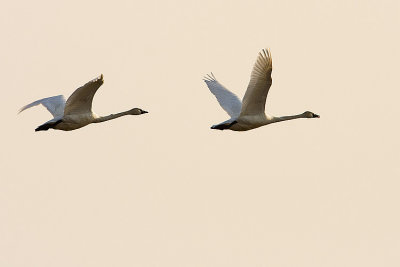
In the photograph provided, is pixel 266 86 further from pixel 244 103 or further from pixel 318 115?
pixel 318 115

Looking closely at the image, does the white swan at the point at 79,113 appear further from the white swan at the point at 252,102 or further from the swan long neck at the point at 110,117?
the white swan at the point at 252,102

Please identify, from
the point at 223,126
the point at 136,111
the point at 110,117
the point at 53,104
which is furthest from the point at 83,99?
the point at 223,126

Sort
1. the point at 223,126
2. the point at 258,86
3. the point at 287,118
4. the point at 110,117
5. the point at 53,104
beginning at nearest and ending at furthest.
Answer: the point at 258,86 → the point at 223,126 → the point at 110,117 → the point at 287,118 → the point at 53,104

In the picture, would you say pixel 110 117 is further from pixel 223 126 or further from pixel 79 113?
pixel 223 126

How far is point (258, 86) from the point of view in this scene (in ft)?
144

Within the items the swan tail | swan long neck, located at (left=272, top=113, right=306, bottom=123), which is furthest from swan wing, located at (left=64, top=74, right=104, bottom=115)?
swan long neck, located at (left=272, top=113, right=306, bottom=123)

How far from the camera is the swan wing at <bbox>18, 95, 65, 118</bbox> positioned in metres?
48.6

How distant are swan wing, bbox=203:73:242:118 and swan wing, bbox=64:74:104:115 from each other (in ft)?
18.3

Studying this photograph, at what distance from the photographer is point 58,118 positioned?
45.9 meters

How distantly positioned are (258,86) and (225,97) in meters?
5.99

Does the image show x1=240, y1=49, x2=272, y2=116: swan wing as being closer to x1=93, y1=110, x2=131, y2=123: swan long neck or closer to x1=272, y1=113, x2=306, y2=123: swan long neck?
x1=272, y1=113, x2=306, y2=123: swan long neck

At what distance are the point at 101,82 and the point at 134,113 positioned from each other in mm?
5625

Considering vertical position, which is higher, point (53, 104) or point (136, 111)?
point (53, 104)

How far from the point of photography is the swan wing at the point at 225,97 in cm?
4878
